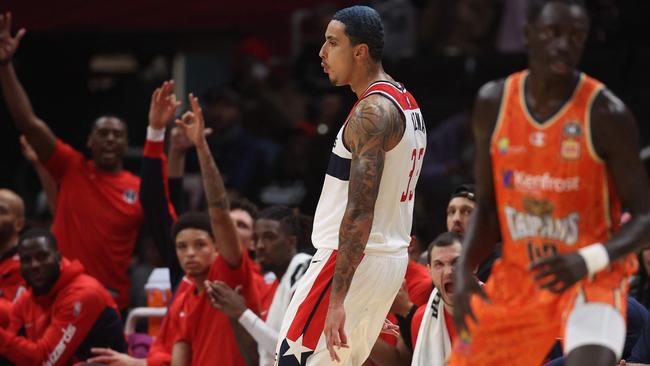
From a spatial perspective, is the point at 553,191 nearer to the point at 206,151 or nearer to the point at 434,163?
the point at 206,151

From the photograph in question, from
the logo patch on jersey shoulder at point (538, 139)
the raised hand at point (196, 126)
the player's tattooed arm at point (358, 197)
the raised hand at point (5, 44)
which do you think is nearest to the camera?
the logo patch on jersey shoulder at point (538, 139)

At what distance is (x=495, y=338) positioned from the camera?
4.94 m

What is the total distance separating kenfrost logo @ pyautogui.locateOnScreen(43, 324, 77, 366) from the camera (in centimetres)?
825

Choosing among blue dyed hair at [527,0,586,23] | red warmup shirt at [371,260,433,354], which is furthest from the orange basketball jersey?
red warmup shirt at [371,260,433,354]

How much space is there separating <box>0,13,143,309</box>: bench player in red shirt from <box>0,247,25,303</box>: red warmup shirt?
511 millimetres

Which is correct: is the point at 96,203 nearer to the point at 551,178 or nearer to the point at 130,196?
the point at 130,196

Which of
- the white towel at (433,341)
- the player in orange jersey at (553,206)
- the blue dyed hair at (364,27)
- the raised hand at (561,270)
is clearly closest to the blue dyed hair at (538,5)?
the player in orange jersey at (553,206)

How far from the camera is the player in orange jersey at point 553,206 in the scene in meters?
4.74

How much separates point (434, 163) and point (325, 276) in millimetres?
5854

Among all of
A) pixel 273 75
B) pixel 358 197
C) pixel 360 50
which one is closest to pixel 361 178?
pixel 358 197

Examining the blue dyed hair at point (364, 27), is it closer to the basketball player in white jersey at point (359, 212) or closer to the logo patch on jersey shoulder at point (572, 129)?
the basketball player in white jersey at point (359, 212)

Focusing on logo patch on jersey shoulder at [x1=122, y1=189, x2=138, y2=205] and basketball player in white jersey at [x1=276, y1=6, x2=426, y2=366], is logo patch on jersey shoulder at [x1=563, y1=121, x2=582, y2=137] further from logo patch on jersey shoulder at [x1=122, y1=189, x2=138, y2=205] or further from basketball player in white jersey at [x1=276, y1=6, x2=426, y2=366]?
logo patch on jersey shoulder at [x1=122, y1=189, x2=138, y2=205]

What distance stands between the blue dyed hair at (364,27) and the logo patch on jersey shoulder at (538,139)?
131cm

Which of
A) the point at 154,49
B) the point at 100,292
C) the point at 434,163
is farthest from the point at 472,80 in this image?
the point at 100,292
